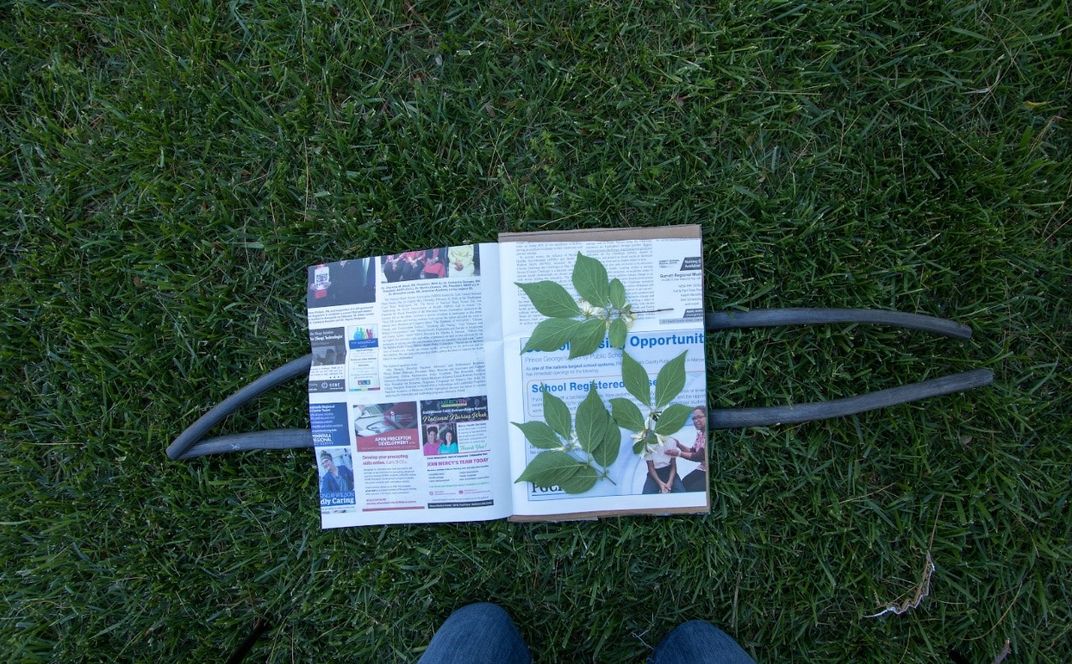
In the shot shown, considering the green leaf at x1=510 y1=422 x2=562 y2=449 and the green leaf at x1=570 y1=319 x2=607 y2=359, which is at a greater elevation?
the green leaf at x1=570 y1=319 x2=607 y2=359

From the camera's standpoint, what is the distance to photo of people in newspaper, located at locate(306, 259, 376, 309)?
1212 mm

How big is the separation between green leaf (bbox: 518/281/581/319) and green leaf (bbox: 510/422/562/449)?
217 millimetres

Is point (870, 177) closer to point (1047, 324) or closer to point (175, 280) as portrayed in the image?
point (1047, 324)

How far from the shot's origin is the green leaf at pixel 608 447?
1180 mm

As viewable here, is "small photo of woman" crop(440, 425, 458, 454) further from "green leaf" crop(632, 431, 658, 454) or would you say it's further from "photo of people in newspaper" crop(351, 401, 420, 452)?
"green leaf" crop(632, 431, 658, 454)

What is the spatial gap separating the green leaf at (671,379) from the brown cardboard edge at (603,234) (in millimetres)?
246

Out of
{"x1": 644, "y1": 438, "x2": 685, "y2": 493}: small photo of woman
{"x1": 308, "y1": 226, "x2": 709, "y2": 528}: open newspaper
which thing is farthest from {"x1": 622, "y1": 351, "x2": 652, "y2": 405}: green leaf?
{"x1": 644, "y1": 438, "x2": 685, "y2": 493}: small photo of woman

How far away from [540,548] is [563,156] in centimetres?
81

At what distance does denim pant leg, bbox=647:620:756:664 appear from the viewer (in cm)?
108

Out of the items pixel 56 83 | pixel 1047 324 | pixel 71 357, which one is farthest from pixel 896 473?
pixel 56 83

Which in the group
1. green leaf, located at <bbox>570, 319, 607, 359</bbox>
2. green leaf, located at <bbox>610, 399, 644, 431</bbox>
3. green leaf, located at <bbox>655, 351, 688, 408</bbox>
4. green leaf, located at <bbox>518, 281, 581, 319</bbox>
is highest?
green leaf, located at <bbox>518, 281, 581, 319</bbox>

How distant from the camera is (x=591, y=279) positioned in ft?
3.80

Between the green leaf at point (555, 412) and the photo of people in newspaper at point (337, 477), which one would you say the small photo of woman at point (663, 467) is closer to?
the green leaf at point (555, 412)

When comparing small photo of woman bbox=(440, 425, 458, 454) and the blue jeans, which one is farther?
small photo of woman bbox=(440, 425, 458, 454)
